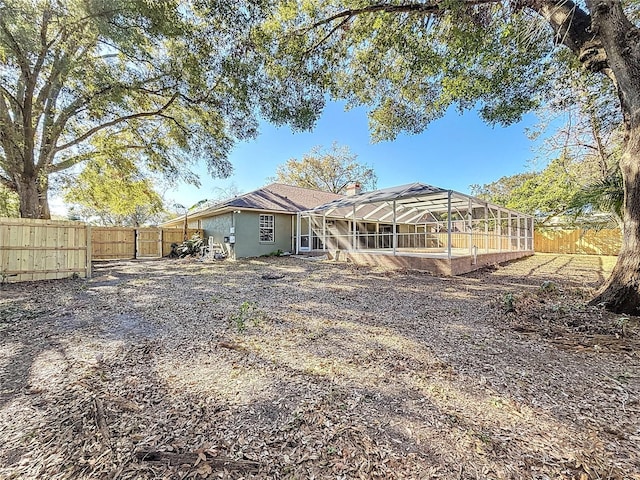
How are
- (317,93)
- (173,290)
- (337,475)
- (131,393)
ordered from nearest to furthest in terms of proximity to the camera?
(337,475) → (131,393) → (173,290) → (317,93)

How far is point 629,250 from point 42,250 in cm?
1206

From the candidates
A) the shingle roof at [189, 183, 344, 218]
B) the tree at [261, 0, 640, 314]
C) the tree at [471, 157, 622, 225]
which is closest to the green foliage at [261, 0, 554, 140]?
the tree at [261, 0, 640, 314]

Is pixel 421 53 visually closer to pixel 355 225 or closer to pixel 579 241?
pixel 355 225

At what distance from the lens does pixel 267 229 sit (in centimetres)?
1390

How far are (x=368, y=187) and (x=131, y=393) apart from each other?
28.3 meters

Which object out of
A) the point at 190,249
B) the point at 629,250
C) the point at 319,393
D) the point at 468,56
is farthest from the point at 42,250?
the point at 629,250

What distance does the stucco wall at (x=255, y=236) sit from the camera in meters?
12.9

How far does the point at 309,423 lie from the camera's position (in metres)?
1.92

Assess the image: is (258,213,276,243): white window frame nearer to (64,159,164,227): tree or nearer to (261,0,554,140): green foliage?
(64,159,164,227): tree

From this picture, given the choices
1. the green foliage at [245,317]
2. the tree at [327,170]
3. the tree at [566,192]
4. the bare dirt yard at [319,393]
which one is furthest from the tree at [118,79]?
the tree at [327,170]

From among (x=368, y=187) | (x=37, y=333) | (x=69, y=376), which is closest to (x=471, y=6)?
(x=69, y=376)

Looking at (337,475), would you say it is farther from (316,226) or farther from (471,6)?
(316,226)

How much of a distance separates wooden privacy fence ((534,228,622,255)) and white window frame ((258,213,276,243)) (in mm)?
16825

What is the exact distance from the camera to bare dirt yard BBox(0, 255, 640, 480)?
63.1 inches
